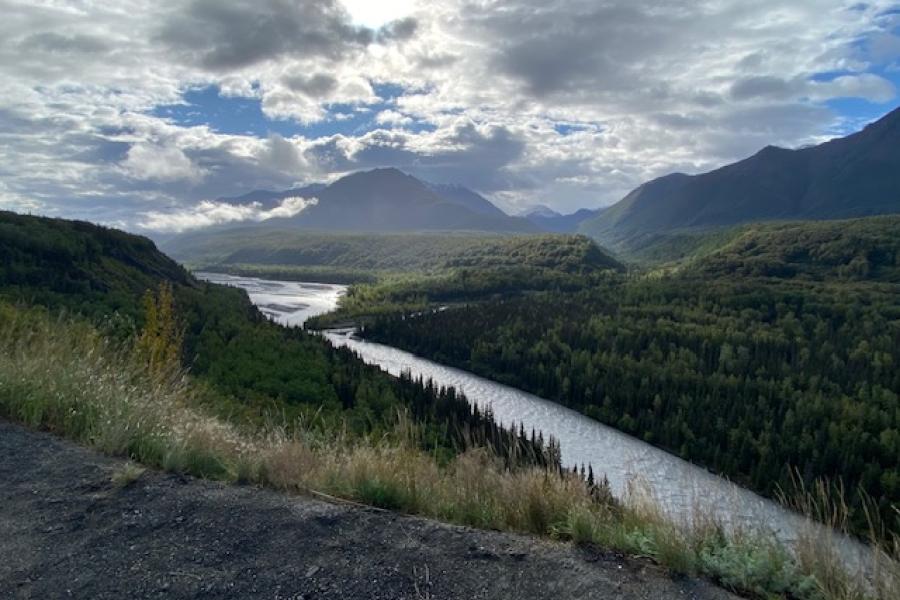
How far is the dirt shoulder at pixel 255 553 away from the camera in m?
5.34

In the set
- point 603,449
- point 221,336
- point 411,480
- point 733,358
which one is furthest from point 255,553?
point 733,358

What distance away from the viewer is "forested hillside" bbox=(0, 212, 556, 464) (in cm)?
5266

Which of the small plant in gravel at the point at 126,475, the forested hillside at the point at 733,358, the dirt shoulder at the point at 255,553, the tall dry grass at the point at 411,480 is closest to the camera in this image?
the dirt shoulder at the point at 255,553

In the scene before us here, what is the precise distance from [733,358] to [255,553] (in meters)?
84.4

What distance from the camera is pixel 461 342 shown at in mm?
99188

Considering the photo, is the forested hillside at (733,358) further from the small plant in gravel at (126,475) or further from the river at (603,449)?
the small plant in gravel at (126,475)

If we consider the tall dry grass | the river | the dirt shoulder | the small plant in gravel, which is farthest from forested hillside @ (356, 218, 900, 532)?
the small plant in gravel

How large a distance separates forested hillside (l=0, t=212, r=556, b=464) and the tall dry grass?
3118 cm

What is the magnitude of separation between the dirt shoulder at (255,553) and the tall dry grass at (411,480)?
34cm

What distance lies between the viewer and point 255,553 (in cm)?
584

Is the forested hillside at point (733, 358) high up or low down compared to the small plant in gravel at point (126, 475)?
down

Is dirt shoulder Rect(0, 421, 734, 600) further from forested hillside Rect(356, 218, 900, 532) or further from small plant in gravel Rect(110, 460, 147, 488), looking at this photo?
forested hillside Rect(356, 218, 900, 532)

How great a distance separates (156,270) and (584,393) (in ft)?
248

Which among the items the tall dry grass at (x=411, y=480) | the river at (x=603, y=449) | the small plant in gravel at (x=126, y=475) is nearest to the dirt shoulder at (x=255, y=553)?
the small plant in gravel at (x=126, y=475)
